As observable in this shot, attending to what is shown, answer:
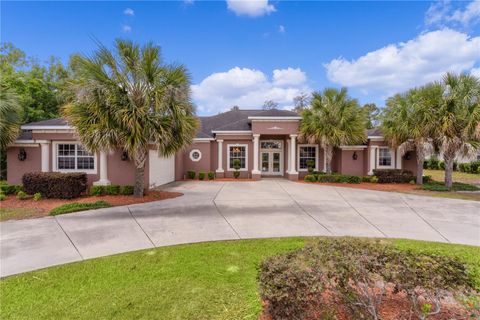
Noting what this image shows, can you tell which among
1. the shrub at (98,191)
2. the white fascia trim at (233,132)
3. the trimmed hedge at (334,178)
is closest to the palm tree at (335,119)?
the trimmed hedge at (334,178)

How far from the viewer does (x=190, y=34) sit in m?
13.7

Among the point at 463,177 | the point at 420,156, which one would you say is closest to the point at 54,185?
the point at 420,156

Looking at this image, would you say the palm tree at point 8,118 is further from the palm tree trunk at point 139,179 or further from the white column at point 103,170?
the palm tree trunk at point 139,179

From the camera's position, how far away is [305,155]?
19.1 meters

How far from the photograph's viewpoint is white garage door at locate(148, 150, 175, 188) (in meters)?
13.2

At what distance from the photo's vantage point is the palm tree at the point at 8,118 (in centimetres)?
1167

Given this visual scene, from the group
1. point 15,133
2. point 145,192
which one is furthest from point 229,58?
point 15,133

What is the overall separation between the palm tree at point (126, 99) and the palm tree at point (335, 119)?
32.1 feet

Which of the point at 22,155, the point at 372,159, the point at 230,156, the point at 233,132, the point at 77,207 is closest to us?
the point at 77,207

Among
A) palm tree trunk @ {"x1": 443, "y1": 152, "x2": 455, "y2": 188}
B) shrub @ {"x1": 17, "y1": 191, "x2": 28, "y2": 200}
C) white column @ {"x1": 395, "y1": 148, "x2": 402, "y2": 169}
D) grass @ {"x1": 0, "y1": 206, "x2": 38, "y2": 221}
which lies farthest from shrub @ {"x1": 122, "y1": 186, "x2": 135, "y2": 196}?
white column @ {"x1": 395, "y1": 148, "x2": 402, "y2": 169}

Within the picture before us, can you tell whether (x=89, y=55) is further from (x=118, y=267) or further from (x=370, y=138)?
(x=370, y=138)

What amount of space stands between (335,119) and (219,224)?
12.2 metres

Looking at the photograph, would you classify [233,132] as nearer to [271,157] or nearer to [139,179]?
[271,157]

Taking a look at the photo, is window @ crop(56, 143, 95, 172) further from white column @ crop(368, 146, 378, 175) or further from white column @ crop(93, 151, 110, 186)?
white column @ crop(368, 146, 378, 175)
